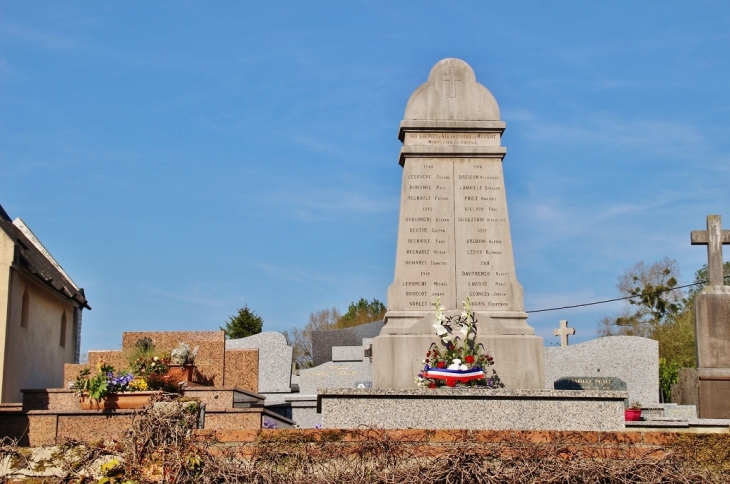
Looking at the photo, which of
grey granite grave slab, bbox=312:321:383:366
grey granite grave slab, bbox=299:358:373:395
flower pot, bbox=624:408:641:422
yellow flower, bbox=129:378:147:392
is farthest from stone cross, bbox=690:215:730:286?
grey granite grave slab, bbox=312:321:383:366

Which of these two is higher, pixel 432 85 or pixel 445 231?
pixel 432 85

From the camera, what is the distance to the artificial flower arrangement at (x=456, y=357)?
12.4 meters

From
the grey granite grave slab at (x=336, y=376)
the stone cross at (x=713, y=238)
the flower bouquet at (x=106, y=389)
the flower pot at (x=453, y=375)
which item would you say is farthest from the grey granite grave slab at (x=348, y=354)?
the flower pot at (x=453, y=375)

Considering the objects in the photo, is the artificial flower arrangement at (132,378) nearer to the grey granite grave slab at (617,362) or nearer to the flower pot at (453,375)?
the flower pot at (453,375)

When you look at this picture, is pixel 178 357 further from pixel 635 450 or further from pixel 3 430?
pixel 635 450

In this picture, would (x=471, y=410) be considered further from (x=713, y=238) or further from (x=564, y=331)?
(x=564, y=331)

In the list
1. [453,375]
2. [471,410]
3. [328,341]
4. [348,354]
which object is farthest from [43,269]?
[471,410]

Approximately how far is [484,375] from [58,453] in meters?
5.71

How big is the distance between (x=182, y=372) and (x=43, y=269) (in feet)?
52.6

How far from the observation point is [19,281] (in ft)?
84.8

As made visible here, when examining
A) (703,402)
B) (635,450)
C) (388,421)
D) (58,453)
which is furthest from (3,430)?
(703,402)

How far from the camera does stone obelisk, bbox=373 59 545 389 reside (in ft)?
43.4

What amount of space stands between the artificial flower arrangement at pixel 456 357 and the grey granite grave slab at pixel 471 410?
1.66 m

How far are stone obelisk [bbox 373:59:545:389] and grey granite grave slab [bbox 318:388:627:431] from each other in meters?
2.37
